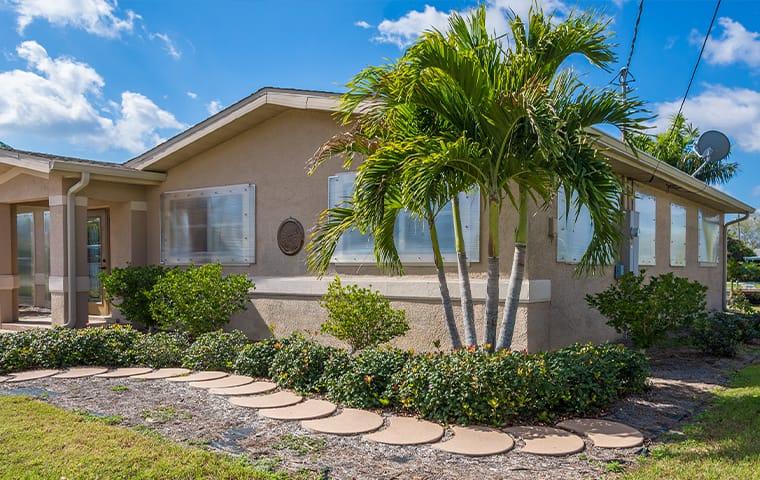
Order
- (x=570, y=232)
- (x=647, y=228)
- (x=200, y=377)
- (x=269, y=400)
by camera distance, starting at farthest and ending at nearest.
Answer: (x=647, y=228) < (x=570, y=232) < (x=200, y=377) < (x=269, y=400)

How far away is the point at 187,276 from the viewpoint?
8695 mm

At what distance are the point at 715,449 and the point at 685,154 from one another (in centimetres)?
1989

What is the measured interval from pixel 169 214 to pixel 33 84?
32.4ft

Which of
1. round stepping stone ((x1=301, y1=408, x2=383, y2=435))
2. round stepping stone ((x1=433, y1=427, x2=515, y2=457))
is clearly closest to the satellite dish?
round stepping stone ((x1=433, y1=427, x2=515, y2=457))

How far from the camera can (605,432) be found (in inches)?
190

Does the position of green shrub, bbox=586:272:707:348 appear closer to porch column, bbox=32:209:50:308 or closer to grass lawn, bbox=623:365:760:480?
grass lawn, bbox=623:365:760:480

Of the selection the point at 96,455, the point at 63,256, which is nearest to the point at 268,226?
the point at 63,256

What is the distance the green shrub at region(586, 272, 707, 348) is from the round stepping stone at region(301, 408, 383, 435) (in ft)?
13.3

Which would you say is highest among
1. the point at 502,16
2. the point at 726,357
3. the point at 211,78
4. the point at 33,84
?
the point at 33,84

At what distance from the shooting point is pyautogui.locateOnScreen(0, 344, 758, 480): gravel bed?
402cm

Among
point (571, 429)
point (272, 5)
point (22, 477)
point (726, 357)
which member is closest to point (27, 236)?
point (272, 5)

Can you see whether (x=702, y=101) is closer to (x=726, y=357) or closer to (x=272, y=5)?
(x=726, y=357)

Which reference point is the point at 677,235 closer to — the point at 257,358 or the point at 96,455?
the point at 257,358

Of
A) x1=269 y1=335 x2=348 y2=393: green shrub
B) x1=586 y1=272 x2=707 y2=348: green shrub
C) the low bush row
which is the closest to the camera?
the low bush row
